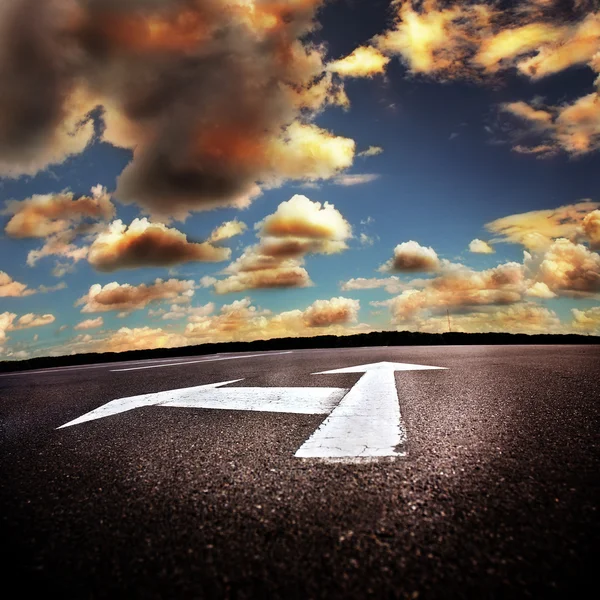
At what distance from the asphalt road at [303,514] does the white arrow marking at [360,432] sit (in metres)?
0.09

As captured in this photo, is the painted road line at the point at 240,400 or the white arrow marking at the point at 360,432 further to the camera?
the painted road line at the point at 240,400

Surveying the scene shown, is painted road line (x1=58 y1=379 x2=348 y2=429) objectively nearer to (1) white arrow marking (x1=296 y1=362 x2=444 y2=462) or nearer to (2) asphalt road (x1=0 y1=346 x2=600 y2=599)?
(1) white arrow marking (x1=296 y1=362 x2=444 y2=462)

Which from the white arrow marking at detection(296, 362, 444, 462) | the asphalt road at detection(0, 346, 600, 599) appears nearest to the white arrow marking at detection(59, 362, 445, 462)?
the white arrow marking at detection(296, 362, 444, 462)

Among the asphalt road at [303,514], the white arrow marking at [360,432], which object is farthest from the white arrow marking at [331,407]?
the asphalt road at [303,514]

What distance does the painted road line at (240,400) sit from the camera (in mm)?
2770

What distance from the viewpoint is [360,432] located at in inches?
76.3

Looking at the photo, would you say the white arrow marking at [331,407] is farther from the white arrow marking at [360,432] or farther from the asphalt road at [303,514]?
the asphalt road at [303,514]

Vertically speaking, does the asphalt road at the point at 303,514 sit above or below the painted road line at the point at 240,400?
below

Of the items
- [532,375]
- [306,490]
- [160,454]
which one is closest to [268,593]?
[306,490]

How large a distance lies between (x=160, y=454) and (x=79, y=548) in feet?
2.77

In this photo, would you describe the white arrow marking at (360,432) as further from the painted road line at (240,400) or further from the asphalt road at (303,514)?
the painted road line at (240,400)

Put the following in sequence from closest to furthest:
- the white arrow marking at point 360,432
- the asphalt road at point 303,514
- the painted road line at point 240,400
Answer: the asphalt road at point 303,514
the white arrow marking at point 360,432
the painted road line at point 240,400

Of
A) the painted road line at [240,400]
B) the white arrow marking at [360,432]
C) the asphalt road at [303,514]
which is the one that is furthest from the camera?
the painted road line at [240,400]

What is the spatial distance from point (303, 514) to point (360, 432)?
877 millimetres
